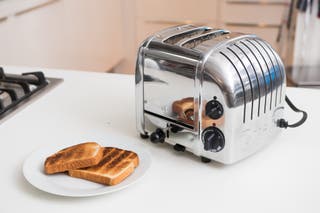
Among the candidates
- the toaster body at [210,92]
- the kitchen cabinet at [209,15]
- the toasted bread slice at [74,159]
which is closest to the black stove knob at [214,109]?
the toaster body at [210,92]

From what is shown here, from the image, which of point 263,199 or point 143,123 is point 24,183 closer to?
point 143,123

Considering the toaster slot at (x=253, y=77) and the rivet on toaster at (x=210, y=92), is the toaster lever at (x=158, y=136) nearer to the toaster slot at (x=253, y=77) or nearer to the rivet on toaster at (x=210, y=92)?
the rivet on toaster at (x=210, y=92)

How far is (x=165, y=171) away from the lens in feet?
2.66

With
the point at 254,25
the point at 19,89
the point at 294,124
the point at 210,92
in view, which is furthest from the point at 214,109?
the point at 254,25

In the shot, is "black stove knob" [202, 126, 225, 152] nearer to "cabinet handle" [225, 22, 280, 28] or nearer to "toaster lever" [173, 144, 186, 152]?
"toaster lever" [173, 144, 186, 152]

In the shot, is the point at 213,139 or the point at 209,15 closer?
the point at 213,139

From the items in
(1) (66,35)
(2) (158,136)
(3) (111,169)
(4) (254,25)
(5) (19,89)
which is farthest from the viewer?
(4) (254,25)

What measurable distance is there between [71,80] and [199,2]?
6.14 ft

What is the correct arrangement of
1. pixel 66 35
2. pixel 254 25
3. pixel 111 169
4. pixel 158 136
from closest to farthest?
1. pixel 111 169
2. pixel 158 136
3. pixel 66 35
4. pixel 254 25

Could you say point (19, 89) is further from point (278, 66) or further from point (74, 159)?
point (278, 66)

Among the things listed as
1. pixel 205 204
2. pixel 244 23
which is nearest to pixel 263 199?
pixel 205 204

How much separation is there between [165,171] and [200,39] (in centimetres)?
27

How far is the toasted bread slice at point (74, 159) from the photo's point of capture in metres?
0.77

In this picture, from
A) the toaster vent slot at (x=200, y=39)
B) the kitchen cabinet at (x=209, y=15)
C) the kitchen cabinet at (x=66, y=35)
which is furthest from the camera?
the kitchen cabinet at (x=209, y=15)
